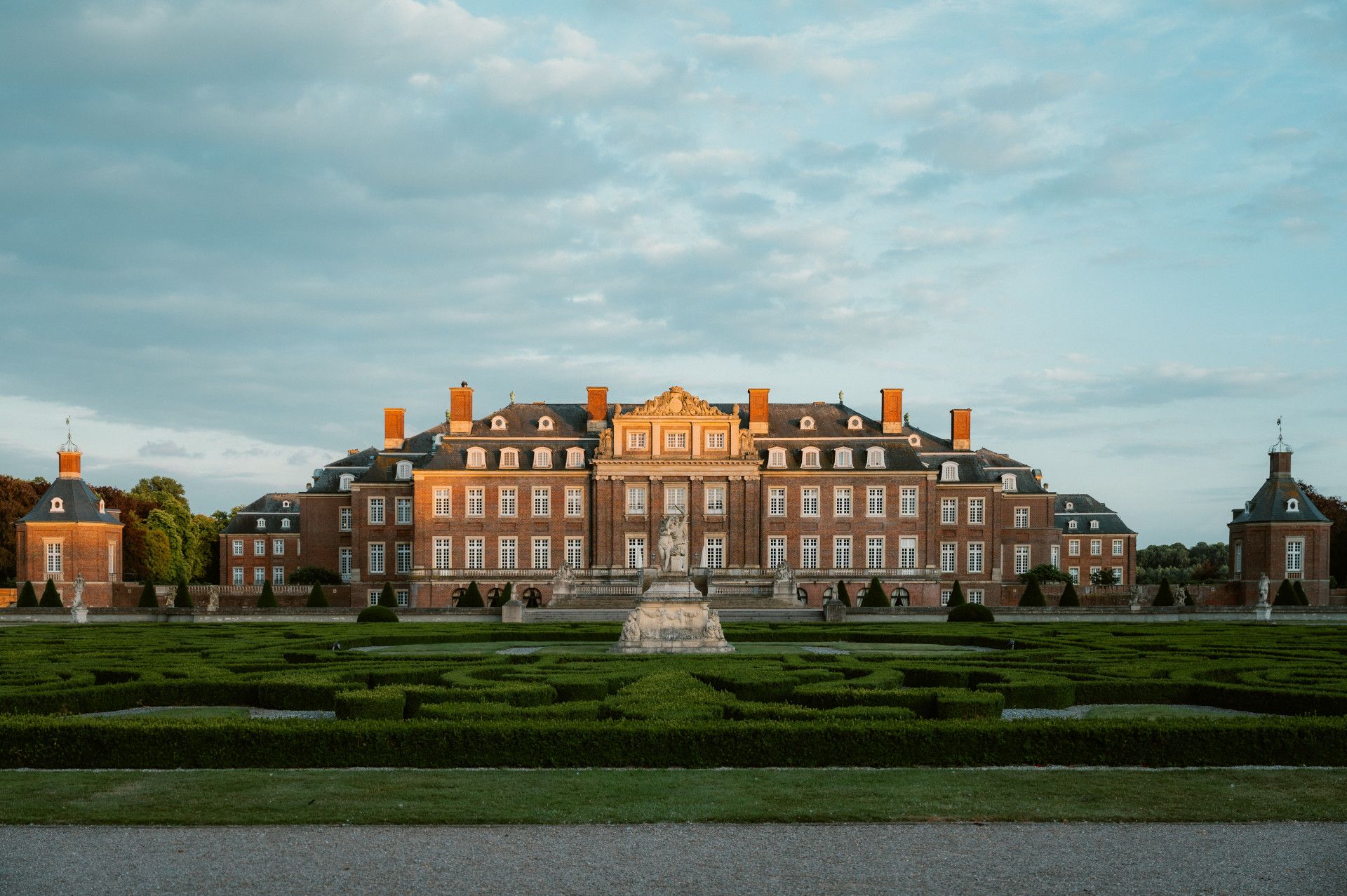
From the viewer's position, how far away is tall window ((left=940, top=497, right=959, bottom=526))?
60156 millimetres

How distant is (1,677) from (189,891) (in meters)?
10.1

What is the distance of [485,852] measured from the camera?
317 inches

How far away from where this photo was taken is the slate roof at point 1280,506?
180 feet

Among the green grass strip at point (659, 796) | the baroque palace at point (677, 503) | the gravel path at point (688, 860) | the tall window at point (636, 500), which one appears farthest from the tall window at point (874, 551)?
the gravel path at point (688, 860)

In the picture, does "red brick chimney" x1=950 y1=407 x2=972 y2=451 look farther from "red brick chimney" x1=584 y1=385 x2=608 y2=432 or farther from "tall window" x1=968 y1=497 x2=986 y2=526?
"red brick chimney" x1=584 y1=385 x2=608 y2=432

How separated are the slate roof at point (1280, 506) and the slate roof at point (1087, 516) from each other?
16.3 metres

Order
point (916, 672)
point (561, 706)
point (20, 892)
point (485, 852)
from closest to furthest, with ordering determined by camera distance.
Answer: point (20, 892) → point (485, 852) → point (561, 706) → point (916, 672)

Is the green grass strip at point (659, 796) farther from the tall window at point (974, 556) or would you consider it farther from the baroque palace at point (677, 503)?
the tall window at point (974, 556)

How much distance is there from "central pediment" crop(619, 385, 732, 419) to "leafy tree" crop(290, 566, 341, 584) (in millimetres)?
16698

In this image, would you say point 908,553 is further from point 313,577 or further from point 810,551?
point 313,577

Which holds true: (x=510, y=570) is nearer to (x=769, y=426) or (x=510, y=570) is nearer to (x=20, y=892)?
(x=769, y=426)

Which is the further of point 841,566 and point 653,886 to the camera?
point 841,566

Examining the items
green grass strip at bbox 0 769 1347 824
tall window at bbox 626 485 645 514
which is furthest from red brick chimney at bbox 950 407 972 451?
green grass strip at bbox 0 769 1347 824

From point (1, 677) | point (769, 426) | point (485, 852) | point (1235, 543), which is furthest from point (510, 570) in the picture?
point (485, 852)
